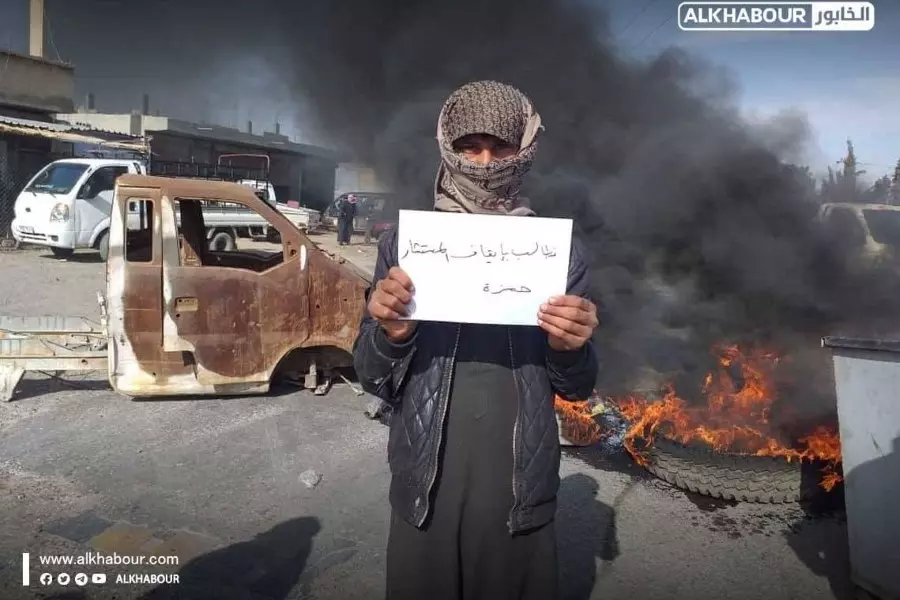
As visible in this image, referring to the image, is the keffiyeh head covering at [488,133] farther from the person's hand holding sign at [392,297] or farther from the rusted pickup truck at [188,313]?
the rusted pickup truck at [188,313]

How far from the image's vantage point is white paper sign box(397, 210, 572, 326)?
1.46 meters

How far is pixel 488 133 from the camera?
1.50 metres

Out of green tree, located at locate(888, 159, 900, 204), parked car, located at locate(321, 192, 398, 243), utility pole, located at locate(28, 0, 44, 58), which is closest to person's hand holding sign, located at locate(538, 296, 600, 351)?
green tree, located at locate(888, 159, 900, 204)

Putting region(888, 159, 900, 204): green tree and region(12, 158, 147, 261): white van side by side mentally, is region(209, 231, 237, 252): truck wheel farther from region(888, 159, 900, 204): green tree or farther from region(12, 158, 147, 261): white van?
region(888, 159, 900, 204): green tree

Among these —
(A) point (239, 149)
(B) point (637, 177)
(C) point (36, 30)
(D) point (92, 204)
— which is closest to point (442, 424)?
(B) point (637, 177)

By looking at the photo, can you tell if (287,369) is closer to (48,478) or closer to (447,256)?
(48,478)

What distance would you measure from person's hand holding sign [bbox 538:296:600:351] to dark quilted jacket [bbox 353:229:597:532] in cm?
14

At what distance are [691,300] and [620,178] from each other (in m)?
3.09

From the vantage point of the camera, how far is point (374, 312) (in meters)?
1.42

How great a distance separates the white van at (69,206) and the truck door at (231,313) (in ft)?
30.1

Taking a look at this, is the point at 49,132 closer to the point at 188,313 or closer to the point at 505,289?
the point at 188,313

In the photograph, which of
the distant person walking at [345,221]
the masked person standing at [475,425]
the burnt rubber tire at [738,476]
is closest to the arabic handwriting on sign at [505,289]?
the masked person standing at [475,425]

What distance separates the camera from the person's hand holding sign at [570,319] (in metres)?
1.41

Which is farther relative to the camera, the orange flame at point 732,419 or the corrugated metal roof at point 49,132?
the corrugated metal roof at point 49,132
